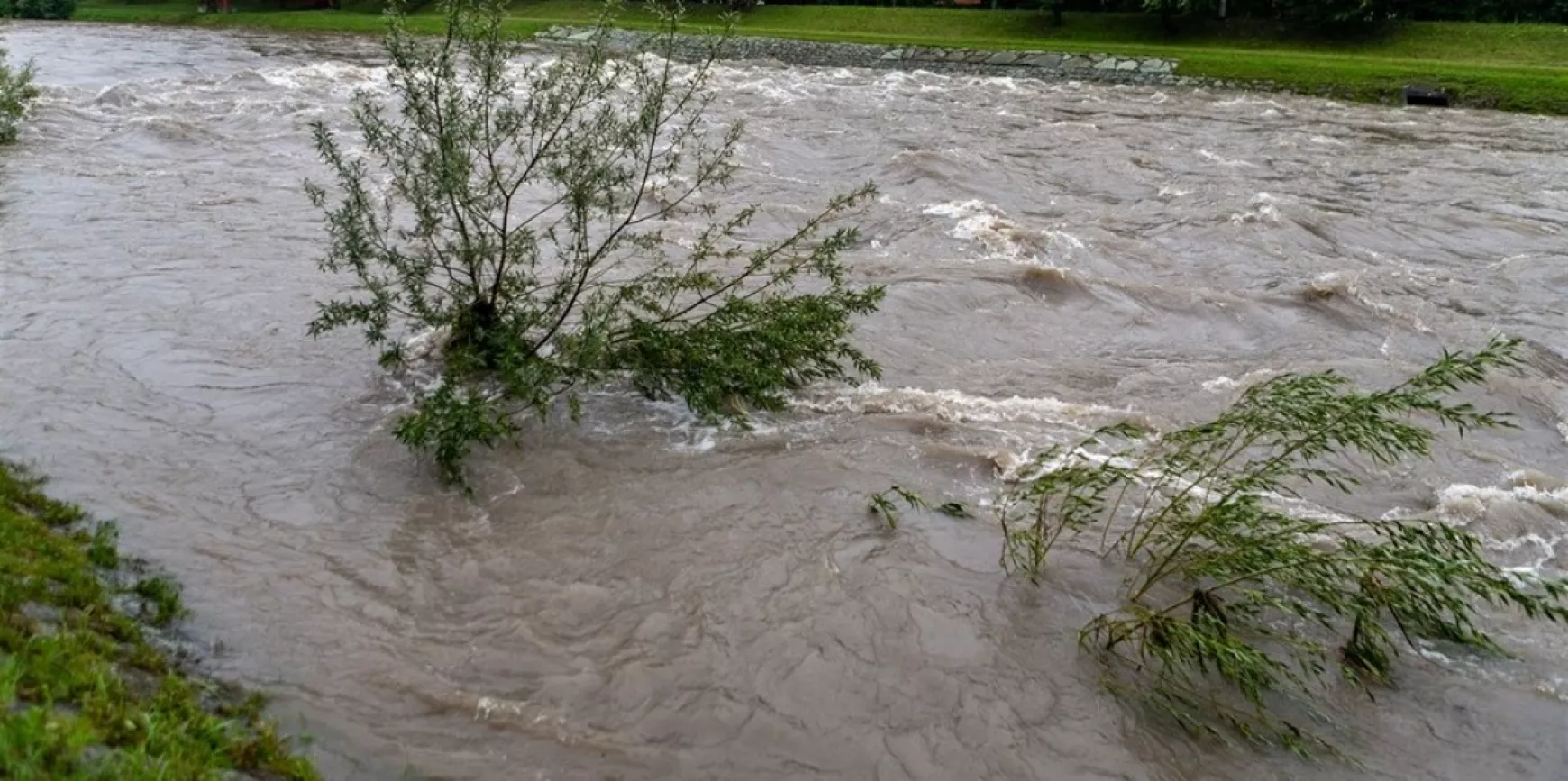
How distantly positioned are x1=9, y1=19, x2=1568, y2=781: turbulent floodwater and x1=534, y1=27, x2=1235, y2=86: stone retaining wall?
17779mm

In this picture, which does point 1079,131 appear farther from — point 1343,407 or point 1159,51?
point 1343,407

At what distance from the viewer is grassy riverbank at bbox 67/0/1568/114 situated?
3300 centimetres

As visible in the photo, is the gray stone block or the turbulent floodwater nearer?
the turbulent floodwater

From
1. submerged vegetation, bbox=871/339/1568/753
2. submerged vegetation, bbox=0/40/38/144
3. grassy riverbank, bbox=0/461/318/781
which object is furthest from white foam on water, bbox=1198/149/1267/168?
submerged vegetation, bbox=0/40/38/144

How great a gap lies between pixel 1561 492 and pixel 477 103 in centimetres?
1079

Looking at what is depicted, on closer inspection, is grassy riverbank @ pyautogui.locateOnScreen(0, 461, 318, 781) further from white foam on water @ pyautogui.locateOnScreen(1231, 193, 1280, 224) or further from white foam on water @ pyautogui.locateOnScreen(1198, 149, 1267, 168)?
white foam on water @ pyautogui.locateOnScreen(1198, 149, 1267, 168)

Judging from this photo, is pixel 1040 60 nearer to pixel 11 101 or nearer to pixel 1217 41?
pixel 1217 41

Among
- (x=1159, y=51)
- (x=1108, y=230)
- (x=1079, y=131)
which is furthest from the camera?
(x=1159, y=51)

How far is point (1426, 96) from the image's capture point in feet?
106

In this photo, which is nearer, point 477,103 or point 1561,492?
point 1561,492

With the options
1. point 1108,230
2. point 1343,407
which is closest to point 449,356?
point 1343,407

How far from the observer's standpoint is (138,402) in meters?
10.6

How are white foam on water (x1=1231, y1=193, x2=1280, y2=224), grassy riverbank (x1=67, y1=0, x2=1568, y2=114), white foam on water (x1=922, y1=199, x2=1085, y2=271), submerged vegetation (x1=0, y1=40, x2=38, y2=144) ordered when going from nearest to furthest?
white foam on water (x1=922, y1=199, x2=1085, y2=271), white foam on water (x1=1231, y1=193, x2=1280, y2=224), submerged vegetation (x1=0, y1=40, x2=38, y2=144), grassy riverbank (x1=67, y1=0, x2=1568, y2=114)

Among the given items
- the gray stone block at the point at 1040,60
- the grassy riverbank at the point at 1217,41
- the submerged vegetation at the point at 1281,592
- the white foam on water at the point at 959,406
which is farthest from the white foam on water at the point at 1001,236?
the gray stone block at the point at 1040,60
